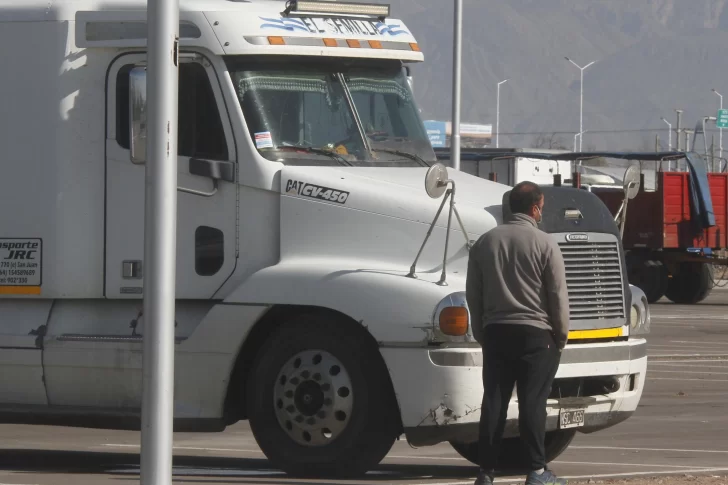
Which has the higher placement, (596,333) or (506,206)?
(506,206)

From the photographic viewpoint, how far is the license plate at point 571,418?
1017 cm

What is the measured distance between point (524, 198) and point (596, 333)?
1.28 metres

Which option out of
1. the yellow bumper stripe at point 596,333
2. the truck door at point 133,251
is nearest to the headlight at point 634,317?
the yellow bumper stripe at point 596,333

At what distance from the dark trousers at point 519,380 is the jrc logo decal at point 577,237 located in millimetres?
1004

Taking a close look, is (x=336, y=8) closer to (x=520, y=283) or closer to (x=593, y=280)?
(x=593, y=280)

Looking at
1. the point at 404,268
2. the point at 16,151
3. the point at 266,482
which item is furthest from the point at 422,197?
the point at 16,151

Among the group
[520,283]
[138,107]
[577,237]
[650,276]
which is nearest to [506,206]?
[577,237]

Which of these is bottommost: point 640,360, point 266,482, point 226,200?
point 266,482

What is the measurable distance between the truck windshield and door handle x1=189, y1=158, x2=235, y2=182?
0.23 meters

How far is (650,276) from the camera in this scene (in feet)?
114

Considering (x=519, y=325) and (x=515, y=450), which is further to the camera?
(x=515, y=450)

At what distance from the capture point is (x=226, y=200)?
10.6m

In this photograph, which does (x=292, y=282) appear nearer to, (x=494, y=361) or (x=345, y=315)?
(x=345, y=315)

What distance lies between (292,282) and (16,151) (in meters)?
2.24
